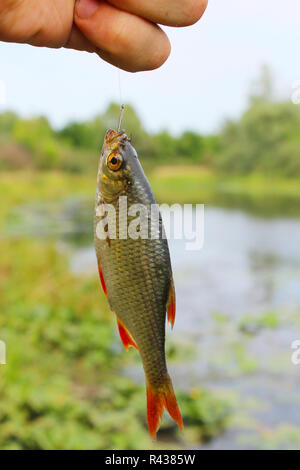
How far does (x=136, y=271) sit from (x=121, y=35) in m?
0.58

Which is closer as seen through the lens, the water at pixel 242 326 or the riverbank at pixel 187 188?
the water at pixel 242 326

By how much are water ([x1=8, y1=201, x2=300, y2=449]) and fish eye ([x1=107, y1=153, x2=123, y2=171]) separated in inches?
162

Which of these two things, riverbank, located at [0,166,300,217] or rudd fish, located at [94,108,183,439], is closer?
rudd fish, located at [94,108,183,439]

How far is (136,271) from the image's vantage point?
4.44ft

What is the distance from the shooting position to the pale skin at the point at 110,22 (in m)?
1.24

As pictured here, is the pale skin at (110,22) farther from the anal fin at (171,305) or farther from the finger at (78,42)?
the anal fin at (171,305)

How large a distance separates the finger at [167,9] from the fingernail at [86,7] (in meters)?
0.04

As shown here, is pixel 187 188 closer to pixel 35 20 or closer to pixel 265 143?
pixel 265 143

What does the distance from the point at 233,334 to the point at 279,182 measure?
22.9m

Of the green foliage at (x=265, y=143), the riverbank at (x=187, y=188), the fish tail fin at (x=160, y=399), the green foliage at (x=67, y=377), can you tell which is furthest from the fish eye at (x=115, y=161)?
the green foliage at (x=265, y=143)

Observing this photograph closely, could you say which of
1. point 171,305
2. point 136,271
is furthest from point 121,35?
point 171,305

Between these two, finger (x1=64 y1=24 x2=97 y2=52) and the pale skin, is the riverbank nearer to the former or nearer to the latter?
finger (x1=64 y1=24 x2=97 y2=52)

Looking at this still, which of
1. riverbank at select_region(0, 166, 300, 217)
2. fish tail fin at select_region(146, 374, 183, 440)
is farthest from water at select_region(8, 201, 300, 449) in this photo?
riverbank at select_region(0, 166, 300, 217)

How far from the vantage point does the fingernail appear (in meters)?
1.26
